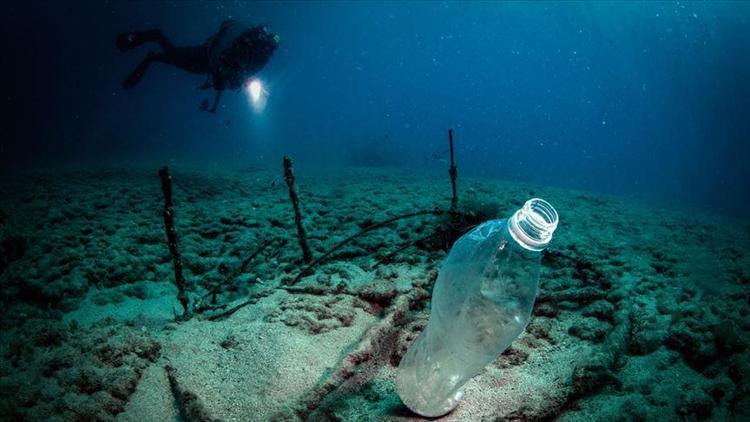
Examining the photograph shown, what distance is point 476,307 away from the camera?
169 centimetres

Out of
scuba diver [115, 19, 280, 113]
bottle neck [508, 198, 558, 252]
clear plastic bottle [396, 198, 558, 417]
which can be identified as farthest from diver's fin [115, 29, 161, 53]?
bottle neck [508, 198, 558, 252]

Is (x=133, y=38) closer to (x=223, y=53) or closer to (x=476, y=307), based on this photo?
(x=223, y=53)

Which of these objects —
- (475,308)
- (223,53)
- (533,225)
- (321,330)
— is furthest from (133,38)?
(533,225)

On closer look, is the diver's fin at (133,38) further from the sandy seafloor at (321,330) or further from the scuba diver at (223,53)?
the sandy seafloor at (321,330)

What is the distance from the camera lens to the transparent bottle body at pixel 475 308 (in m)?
1.67

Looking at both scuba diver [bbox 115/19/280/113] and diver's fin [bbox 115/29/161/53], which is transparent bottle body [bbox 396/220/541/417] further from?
diver's fin [bbox 115/29/161/53]

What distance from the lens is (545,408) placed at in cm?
186

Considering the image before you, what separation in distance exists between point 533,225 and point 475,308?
1.64 ft

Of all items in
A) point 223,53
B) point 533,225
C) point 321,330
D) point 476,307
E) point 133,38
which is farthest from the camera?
point 133,38

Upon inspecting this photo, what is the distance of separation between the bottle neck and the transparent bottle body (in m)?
0.08

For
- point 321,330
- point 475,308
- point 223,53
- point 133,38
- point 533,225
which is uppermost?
point 133,38

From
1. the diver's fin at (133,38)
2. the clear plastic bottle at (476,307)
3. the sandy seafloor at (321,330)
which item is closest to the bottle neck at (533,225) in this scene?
the clear plastic bottle at (476,307)

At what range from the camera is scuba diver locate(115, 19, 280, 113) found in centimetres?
1014

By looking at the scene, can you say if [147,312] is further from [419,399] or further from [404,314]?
[419,399]
